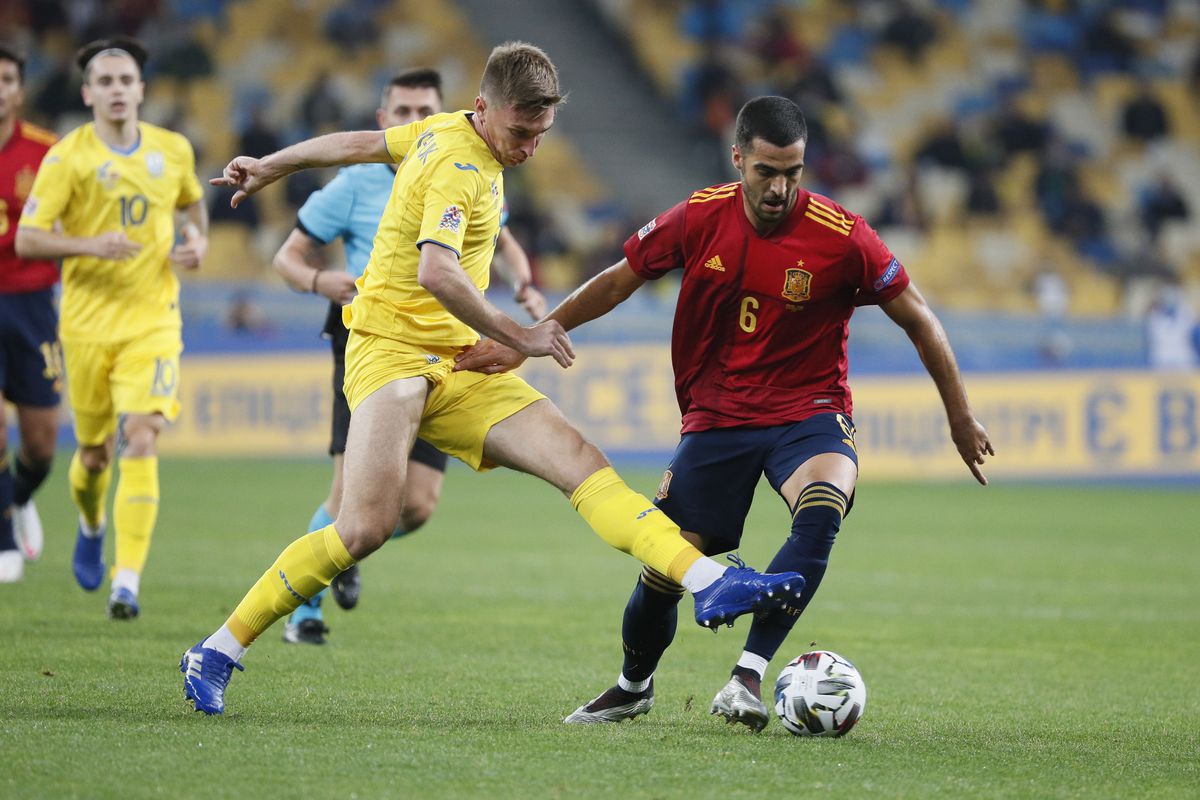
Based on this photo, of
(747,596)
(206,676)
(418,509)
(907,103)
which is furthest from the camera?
(907,103)

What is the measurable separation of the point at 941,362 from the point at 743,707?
1.38 metres

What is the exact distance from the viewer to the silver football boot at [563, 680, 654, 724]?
219 inches

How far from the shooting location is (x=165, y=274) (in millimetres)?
8375

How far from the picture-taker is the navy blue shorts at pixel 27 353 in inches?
360

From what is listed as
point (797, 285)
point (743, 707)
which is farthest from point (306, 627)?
point (797, 285)

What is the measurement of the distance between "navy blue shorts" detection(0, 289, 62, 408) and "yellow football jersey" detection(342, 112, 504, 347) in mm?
4108

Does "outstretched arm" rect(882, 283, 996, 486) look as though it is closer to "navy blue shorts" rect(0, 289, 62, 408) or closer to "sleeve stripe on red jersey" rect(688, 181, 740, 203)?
"sleeve stripe on red jersey" rect(688, 181, 740, 203)

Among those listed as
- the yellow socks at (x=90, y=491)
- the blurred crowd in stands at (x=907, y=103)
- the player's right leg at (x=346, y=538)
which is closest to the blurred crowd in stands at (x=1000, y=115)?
the blurred crowd in stands at (x=907, y=103)

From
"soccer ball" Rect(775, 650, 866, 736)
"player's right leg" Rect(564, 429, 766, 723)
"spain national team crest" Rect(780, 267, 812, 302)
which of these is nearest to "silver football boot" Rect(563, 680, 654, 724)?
"player's right leg" Rect(564, 429, 766, 723)

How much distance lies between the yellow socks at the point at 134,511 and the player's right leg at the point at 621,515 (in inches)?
121

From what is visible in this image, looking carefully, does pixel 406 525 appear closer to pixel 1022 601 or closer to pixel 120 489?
pixel 120 489

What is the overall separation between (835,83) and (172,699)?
20.8 meters

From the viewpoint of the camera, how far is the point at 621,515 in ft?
17.3

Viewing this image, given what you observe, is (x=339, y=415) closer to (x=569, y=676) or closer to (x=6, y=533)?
(x=569, y=676)
